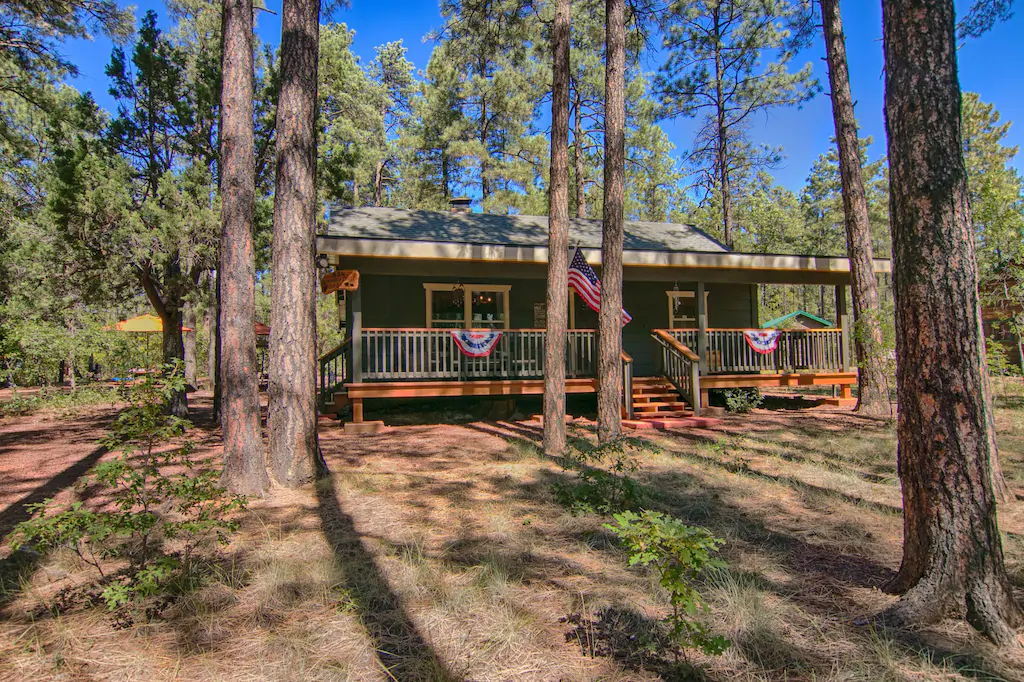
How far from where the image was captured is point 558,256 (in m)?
7.29

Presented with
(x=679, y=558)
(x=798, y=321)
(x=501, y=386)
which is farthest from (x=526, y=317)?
(x=798, y=321)

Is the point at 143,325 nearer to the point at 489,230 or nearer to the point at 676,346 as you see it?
the point at 489,230

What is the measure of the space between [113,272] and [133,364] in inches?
200

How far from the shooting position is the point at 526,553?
150 inches

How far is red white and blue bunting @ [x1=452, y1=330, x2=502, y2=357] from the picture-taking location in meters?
9.88

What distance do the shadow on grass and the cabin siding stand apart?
279 inches

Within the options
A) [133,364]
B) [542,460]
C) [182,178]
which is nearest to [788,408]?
[542,460]

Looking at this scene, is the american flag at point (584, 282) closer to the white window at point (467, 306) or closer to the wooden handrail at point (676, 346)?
the wooden handrail at point (676, 346)

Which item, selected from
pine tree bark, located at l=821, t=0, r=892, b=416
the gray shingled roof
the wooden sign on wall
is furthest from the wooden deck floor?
the gray shingled roof

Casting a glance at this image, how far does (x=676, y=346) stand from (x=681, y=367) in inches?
17.8

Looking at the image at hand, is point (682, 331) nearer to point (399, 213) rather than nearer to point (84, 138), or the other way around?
point (399, 213)

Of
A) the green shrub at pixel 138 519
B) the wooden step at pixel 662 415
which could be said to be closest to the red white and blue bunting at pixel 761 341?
the wooden step at pixel 662 415

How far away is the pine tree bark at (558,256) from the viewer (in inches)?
287

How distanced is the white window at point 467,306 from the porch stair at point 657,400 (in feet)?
10.2
